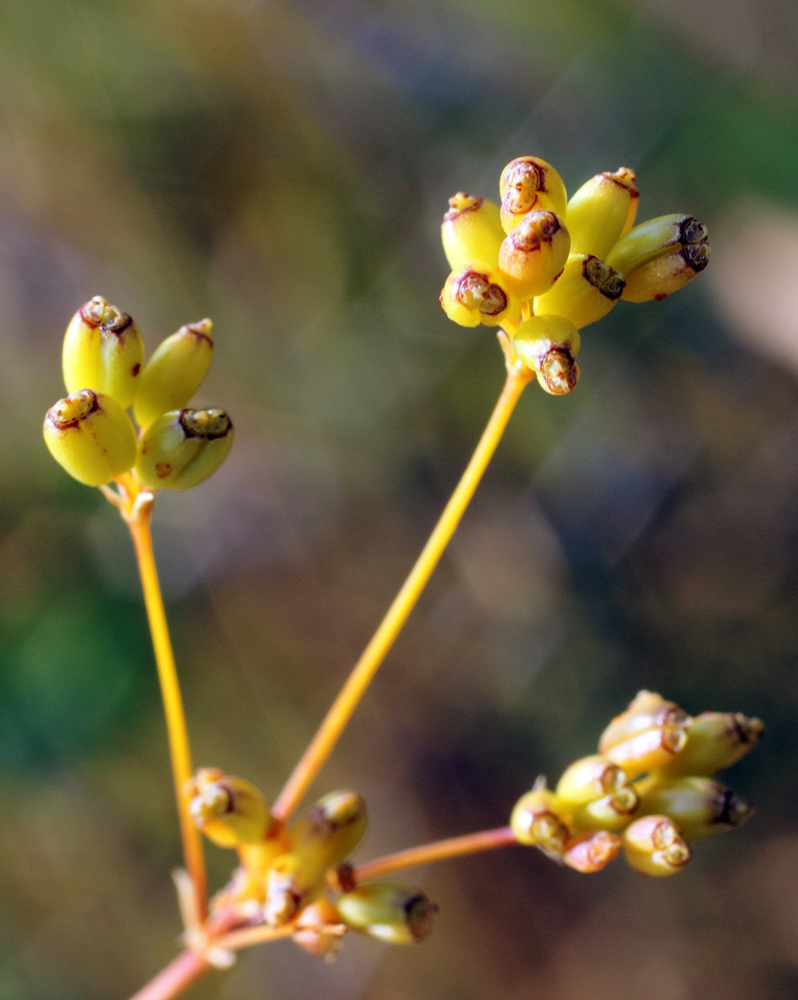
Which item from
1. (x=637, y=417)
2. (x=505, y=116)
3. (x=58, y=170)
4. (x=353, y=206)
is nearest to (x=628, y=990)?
(x=637, y=417)

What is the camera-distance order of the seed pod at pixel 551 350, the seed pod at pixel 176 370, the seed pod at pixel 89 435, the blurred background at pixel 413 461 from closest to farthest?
the seed pod at pixel 551 350 → the seed pod at pixel 89 435 → the seed pod at pixel 176 370 → the blurred background at pixel 413 461

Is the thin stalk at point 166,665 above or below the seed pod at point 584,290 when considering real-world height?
below

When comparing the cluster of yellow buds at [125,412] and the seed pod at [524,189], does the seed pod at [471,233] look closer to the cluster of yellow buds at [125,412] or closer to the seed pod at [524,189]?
the seed pod at [524,189]

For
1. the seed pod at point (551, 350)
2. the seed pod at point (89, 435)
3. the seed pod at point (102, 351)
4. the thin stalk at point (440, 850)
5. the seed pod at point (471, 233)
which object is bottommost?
the thin stalk at point (440, 850)

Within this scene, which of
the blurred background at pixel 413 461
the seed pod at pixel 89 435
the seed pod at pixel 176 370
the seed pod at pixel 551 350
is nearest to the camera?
the seed pod at pixel 551 350

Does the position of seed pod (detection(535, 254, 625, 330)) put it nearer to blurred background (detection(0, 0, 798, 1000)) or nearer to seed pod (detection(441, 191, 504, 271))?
seed pod (detection(441, 191, 504, 271))

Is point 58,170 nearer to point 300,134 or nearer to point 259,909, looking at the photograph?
point 300,134

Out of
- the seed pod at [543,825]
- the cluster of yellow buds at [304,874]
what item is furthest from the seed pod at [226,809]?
the seed pod at [543,825]

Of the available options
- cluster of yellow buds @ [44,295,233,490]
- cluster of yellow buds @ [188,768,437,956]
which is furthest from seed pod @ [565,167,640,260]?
cluster of yellow buds @ [188,768,437,956]
